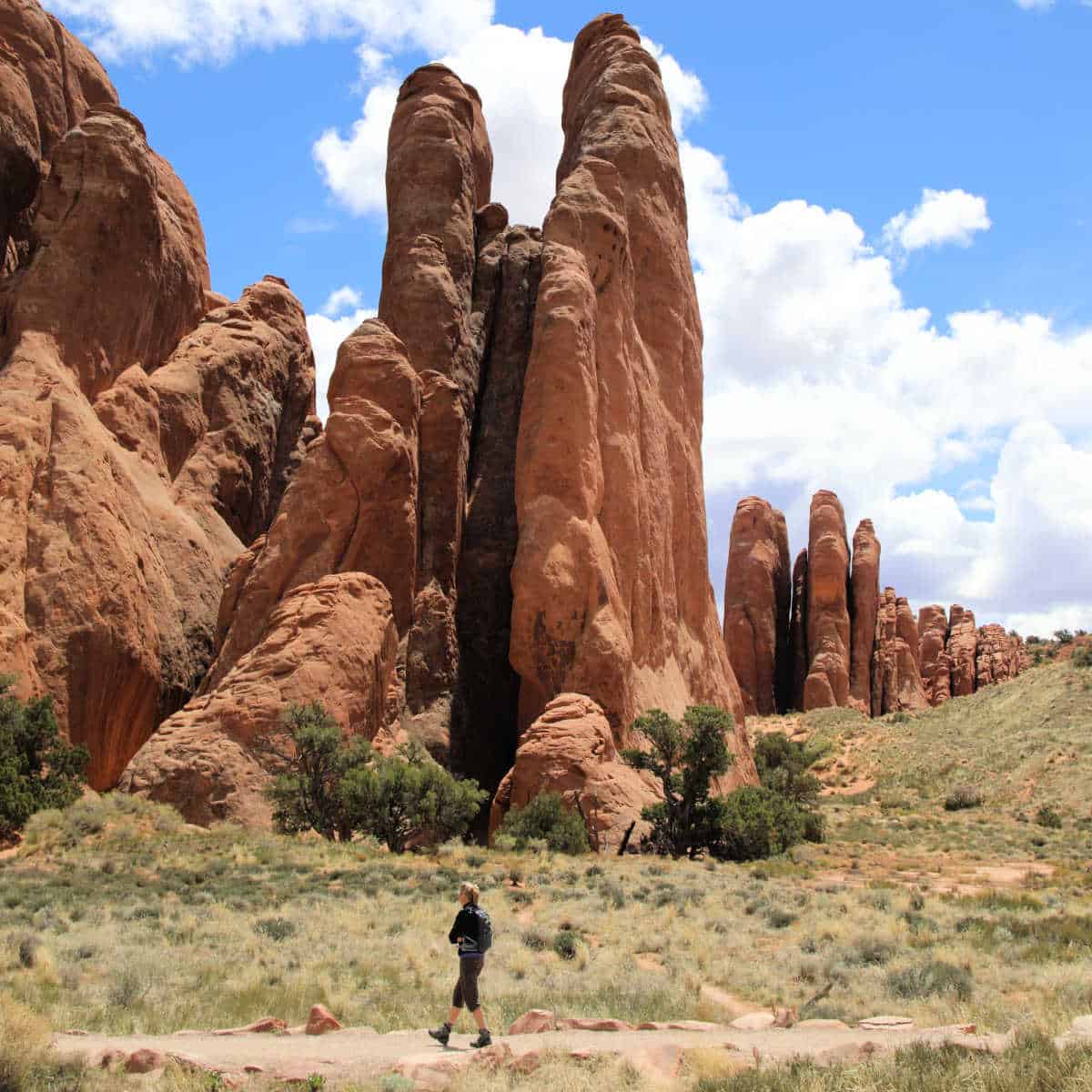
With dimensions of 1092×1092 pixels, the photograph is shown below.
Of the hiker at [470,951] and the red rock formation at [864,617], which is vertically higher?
the red rock formation at [864,617]

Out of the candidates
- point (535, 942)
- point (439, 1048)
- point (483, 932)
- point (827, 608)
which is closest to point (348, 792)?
point (535, 942)

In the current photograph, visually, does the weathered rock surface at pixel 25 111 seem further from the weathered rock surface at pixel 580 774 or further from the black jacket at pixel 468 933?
the black jacket at pixel 468 933

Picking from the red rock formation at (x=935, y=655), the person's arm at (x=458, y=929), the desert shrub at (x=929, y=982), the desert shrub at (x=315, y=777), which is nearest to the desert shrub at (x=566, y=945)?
the desert shrub at (x=929, y=982)

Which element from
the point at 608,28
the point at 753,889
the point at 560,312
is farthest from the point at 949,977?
the point at 608,28

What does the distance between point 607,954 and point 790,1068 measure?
570 centimetres

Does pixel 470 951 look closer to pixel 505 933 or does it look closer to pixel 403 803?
pixel 505 933

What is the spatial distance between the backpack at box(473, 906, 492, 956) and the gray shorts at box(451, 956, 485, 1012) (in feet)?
0.27

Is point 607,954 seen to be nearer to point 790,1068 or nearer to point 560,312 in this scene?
point 790,1068

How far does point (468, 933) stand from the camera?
29.8 feet

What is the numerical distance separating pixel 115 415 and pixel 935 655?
68907mm

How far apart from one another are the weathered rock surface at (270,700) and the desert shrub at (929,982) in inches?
554

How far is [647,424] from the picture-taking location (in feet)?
108

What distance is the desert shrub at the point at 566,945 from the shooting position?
12.6 metres

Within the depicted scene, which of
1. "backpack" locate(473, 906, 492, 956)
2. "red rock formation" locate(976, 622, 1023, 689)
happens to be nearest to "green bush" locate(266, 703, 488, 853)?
"backpack" locate(473, 906, 492, 956)
